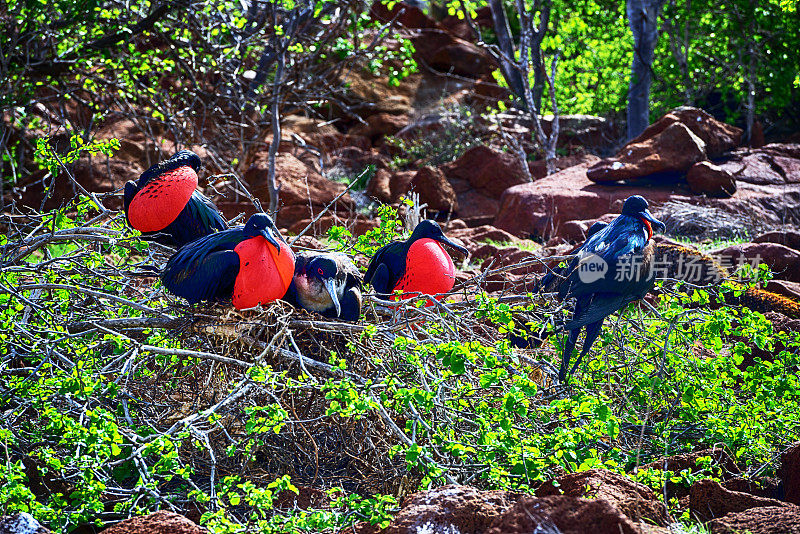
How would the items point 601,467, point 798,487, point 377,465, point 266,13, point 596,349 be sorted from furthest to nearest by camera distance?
point 266,13
point 596,349
point 377,465
point 798,487
point 601,467

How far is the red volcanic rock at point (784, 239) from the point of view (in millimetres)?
5309

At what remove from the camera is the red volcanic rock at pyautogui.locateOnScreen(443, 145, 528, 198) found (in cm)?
864

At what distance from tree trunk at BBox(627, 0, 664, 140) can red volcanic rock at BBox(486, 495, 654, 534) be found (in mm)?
7946

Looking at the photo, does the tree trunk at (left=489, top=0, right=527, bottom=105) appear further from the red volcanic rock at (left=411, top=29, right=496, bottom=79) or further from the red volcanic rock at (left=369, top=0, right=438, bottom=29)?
the red volcanic rock at (left=369, top=0, right=438, bottom=29)

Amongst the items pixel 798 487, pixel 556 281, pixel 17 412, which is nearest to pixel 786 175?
pixel 556 281

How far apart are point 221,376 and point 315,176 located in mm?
5559

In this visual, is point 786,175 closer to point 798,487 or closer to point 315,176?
point 315,176

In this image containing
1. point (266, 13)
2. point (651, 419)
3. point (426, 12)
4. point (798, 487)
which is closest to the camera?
point (798, 487)

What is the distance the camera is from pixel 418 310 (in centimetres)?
266

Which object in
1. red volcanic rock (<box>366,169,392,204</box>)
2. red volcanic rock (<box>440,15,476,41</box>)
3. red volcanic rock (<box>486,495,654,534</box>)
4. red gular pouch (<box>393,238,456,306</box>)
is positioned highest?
red volcanic rock (<box>440,15,476,41</box>)

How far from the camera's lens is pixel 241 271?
2641 mm

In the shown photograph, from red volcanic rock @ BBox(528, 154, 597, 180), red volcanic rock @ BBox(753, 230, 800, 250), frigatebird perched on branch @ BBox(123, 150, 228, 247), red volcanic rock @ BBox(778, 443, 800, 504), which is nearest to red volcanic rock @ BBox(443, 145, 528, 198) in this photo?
red volcanic rock @ BBox(528, 154, 597, 180)

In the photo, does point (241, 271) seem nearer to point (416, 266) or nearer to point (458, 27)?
point (416, 266)

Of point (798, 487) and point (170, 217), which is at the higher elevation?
point (170, 217)
